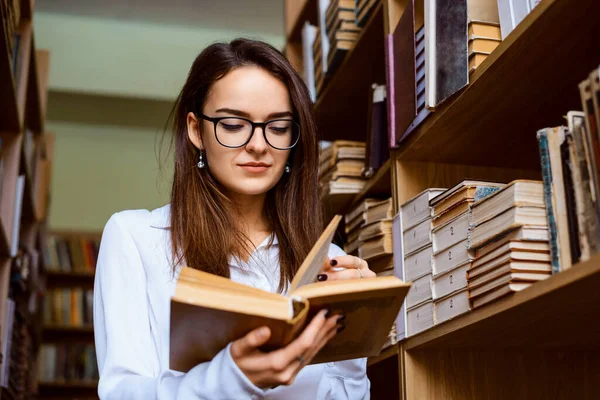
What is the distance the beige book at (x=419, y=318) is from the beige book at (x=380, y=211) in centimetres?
30

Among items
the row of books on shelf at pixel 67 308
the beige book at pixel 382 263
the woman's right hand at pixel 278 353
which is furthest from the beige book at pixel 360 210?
the row of books on shelf at pixel 67 308

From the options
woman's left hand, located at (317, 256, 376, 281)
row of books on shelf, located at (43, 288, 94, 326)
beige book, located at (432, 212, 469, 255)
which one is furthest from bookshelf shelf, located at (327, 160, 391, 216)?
row of books on shelf, located at (43, 288, 94, 326)

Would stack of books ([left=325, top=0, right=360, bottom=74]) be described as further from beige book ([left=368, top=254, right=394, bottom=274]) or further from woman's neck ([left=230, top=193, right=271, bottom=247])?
woman's neck ([left=230, top=193, right=271, bottom=247])

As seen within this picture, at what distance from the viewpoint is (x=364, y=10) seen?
214 cm

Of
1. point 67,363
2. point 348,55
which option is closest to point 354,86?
point 348,55

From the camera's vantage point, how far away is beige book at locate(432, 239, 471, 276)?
55.4 inches

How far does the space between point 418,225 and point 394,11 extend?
23.2 inches

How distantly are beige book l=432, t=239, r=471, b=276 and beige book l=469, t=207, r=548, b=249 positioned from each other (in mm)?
38

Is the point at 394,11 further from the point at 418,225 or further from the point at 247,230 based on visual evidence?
the point at 247,230

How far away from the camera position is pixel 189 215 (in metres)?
1.48

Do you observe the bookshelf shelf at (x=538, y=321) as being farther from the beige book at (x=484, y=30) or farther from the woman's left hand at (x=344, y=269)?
the beige book at (x=484, y=30)

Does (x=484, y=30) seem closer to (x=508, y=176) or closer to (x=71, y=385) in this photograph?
(x=508, y=176)

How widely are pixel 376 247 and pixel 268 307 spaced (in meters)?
0.91

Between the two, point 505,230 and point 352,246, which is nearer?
point 505,230
